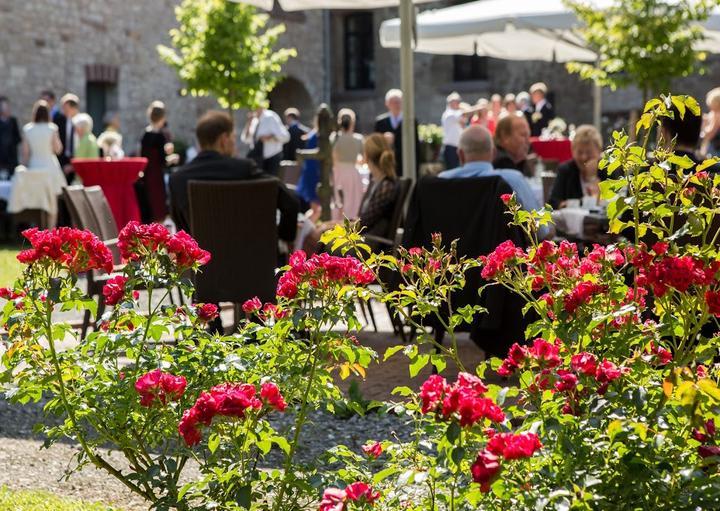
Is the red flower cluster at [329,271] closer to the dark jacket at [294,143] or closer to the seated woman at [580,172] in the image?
the seated woman at [580,172]

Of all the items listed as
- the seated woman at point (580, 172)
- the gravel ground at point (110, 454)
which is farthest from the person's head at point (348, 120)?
the gravel ground at point (110, 454)

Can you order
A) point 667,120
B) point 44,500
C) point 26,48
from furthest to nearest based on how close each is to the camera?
point 26,48
point 667,120
point 44,500

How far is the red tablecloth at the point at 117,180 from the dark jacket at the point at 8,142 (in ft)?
17.0

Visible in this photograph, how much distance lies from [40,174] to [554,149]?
17.5ft

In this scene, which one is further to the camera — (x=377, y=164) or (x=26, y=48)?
(x=26, y=48)

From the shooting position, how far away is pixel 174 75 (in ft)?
74.6

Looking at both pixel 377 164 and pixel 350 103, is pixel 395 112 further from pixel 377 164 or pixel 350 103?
pixel 350 103

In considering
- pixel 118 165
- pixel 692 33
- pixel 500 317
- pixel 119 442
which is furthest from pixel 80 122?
pixel 119 442

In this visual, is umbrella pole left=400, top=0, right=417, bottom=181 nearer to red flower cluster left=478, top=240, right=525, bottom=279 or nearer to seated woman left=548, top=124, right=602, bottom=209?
seated woman left=548, top=124, right=602, bottom=209

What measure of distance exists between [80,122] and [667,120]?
9.39 meters

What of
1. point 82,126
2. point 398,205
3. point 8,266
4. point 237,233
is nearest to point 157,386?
point 237,233

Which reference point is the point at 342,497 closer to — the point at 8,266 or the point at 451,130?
the point at 8,266

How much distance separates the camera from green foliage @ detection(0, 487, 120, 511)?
3.60 m

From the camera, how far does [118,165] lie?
11.1 meters
